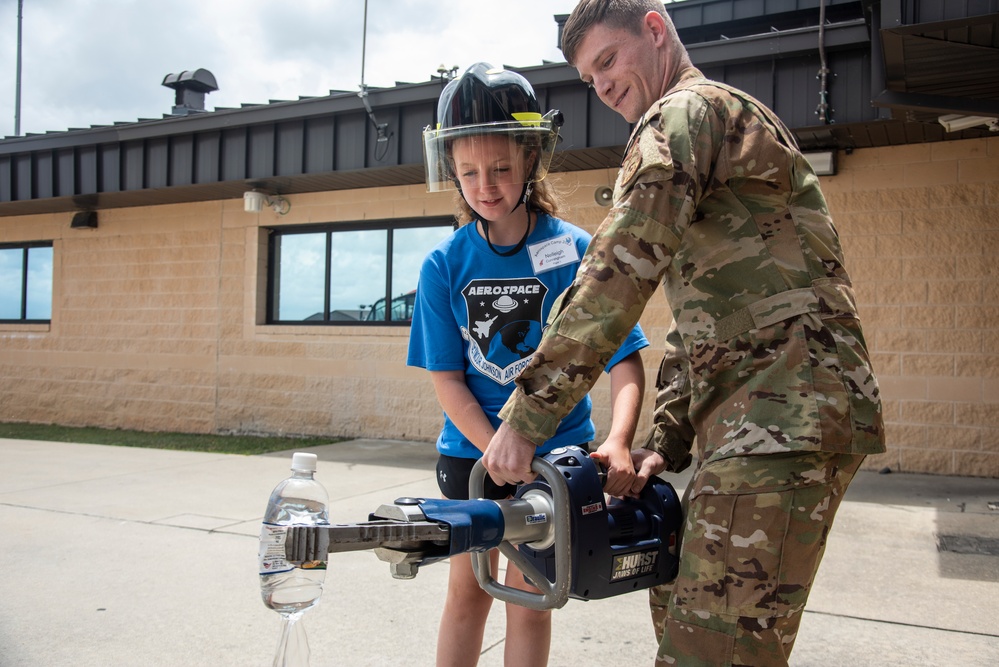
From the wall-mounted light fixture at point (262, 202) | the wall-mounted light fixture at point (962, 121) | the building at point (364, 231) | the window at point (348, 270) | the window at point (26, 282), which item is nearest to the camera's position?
the wall-mounted light fixture at point (962, 121)

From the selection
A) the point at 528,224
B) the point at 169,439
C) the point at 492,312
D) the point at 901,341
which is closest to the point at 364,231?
the point at 169,439

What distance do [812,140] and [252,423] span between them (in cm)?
706

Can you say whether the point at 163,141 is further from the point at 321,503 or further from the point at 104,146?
the point at 321,503

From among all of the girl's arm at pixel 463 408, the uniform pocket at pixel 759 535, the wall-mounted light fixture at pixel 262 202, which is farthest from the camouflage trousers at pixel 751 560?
the wall-mounted light fixture at pixel 262 202

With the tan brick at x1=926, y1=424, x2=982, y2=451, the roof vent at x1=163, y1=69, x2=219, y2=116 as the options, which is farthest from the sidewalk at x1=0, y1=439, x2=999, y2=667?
the roof vent at x1=163, y1=69, x2=219, y2=116

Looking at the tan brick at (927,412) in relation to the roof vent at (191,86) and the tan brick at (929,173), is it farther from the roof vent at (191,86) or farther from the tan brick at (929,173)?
the roof vent at (191,86)

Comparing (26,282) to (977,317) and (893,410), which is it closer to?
(893,410)

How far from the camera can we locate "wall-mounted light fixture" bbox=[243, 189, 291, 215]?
32.7ft

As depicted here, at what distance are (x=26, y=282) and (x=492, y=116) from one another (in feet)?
41.0

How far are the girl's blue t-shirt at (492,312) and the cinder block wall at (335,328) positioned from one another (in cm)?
567

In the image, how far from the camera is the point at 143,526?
5.29m

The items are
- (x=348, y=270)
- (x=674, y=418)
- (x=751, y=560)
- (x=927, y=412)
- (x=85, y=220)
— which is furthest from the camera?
(x=85, y=220)

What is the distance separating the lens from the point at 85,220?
38.3 feet

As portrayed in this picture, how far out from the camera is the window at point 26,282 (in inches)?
488
